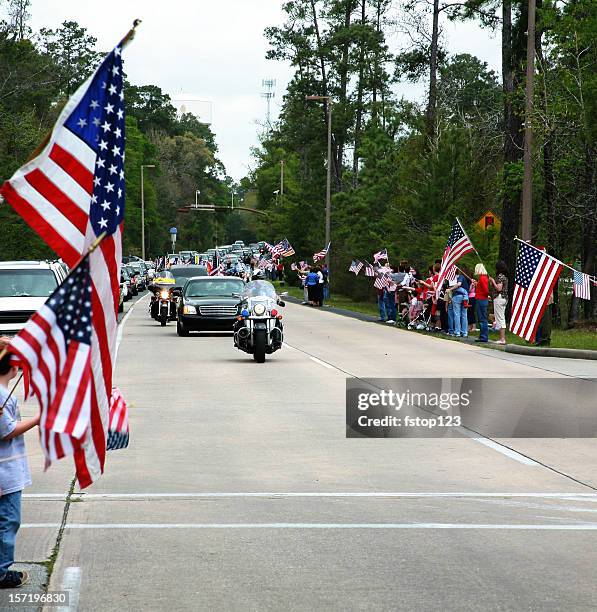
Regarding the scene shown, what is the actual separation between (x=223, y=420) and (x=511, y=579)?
26.4 feet

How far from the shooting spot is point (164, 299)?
129 ft

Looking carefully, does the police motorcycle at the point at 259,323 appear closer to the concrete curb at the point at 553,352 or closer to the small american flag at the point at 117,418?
the concrete curb at the point at 553,352

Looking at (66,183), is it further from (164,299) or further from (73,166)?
(164,299)

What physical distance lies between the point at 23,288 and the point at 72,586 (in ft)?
58.6

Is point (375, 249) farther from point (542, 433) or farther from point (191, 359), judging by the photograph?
→ point (542, 433)

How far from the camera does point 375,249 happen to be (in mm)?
54500

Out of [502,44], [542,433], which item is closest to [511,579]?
[542,433]

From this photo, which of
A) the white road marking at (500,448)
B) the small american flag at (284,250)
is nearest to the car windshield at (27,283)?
the white road marking at (500,448)

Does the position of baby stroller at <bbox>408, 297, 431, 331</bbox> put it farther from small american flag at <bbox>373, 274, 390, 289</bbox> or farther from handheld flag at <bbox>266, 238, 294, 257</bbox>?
handheld flag at <bbox>266, 238, 294, 257</bbox>

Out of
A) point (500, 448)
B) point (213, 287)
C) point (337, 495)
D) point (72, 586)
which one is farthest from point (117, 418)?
point (213, 287)

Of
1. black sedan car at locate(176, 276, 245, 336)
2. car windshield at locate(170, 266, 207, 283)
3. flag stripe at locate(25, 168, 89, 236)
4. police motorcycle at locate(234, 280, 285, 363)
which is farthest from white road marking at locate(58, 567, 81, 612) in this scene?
car windshield at locate(170, 266, 207, 283)

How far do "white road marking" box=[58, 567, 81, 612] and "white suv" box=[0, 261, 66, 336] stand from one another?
16.0 meters

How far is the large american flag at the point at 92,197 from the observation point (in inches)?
267

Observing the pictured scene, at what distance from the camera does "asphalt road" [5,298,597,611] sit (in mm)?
7309
